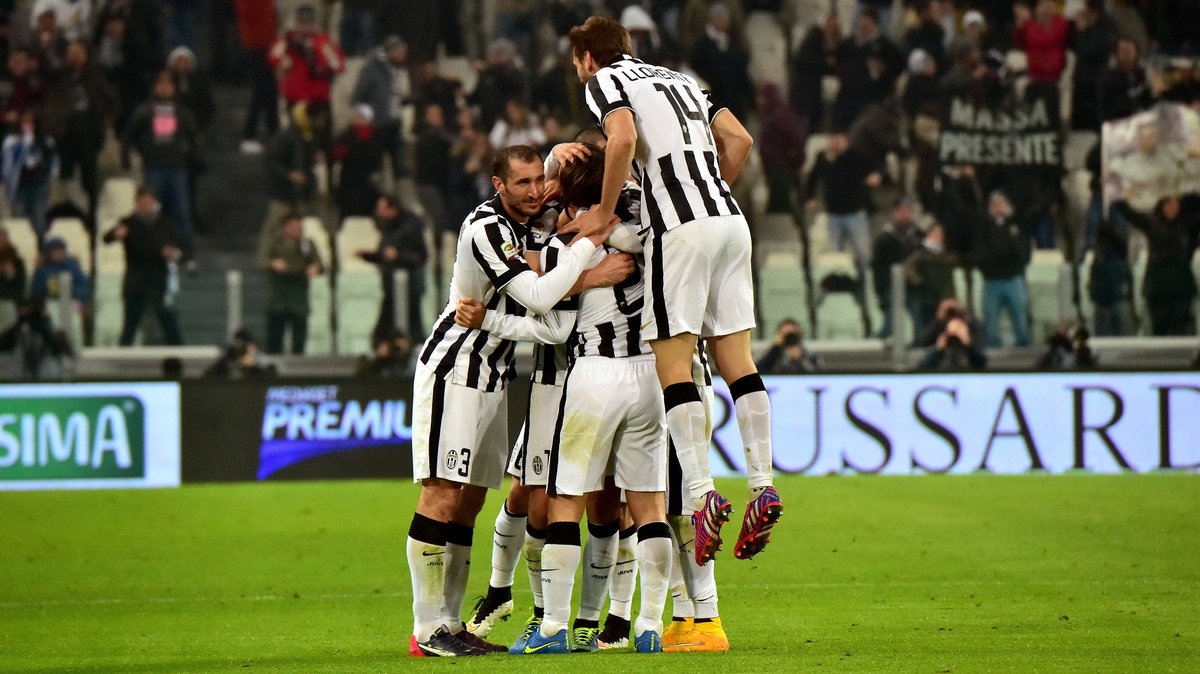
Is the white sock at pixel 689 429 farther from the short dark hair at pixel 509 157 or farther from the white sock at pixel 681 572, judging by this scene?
the short dark hair at pixel 509 157

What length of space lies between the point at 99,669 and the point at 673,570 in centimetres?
210

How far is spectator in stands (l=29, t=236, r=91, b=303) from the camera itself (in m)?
13.7

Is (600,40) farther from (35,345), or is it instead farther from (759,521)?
(35,345)

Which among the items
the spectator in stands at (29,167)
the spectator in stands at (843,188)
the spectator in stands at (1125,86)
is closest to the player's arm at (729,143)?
the spectator in stands at (843,188)

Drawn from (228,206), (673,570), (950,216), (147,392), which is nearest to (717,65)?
(950,216)

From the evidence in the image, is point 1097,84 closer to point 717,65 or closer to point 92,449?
point 717,65

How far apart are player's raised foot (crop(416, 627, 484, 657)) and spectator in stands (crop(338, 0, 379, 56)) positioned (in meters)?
12.1

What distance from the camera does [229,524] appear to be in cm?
1096

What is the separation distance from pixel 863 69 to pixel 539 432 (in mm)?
11206

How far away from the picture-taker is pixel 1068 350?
1334 centimetres

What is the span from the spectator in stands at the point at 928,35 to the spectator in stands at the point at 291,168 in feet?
20.5

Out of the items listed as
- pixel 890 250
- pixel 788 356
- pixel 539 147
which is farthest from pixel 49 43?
pixel 890 250

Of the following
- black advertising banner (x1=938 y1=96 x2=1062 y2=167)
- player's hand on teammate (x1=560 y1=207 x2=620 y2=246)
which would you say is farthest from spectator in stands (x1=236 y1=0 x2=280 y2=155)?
player's hand on teammate (x1=560 y1=207 x2=620 y2=246)

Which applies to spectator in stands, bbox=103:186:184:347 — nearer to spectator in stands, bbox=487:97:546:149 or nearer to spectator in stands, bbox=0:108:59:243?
spectator in stands, bbox=0:108:59:243
